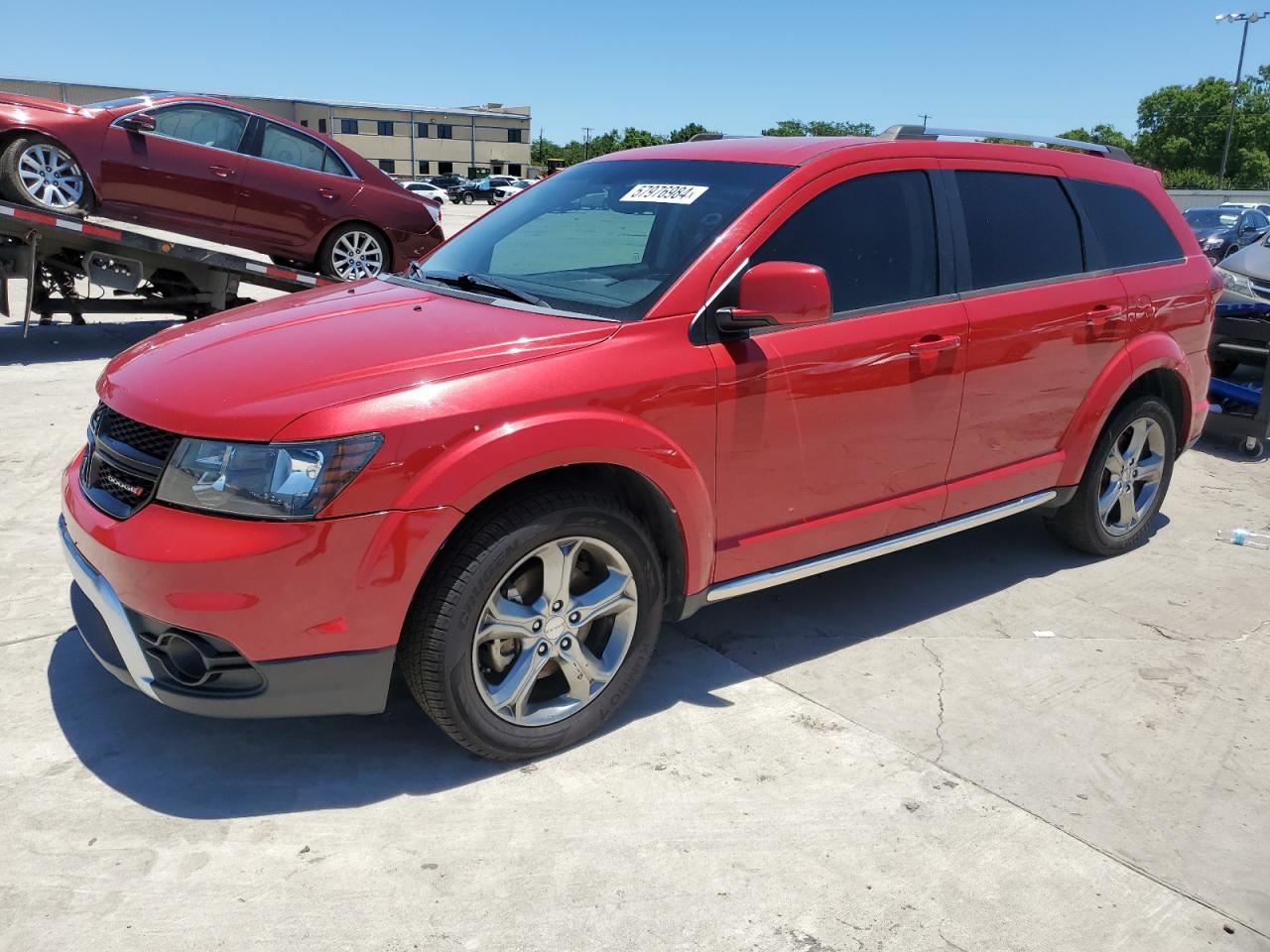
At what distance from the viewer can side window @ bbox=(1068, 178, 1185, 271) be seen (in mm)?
4703

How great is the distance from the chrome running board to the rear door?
5cm

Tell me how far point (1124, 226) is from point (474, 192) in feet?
222

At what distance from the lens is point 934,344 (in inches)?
152

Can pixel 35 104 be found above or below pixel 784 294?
above

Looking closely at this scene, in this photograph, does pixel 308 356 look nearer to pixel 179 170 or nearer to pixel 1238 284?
pixel 179 170

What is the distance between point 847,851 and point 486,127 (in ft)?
355

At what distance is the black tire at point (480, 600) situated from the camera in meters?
2.81

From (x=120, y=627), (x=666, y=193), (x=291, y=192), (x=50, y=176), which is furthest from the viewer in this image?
(x=291, y=192)

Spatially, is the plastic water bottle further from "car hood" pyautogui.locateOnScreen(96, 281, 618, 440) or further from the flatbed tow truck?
the flatbed tow truck

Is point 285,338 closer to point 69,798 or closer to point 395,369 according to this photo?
point 395,369

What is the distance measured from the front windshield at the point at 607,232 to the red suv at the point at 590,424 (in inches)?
0.6

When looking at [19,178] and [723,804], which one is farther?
[19,178]

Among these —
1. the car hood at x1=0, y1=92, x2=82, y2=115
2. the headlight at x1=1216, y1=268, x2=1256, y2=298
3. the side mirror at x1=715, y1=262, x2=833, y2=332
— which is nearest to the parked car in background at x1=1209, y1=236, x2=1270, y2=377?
the headlight at x1=1216, y1=268, x2=1256, y2=298

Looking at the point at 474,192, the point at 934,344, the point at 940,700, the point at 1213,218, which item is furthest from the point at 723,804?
the point at 474,192
